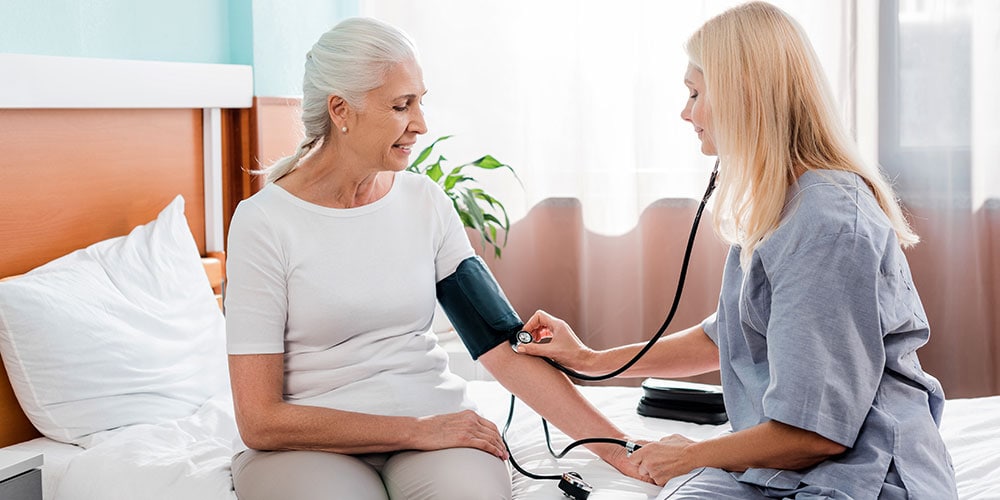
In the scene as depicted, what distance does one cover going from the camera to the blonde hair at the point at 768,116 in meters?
1.40

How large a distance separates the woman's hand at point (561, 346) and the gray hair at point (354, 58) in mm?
533

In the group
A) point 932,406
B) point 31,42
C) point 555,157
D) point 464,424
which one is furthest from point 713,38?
point 555,157

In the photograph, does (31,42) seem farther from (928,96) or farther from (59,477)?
(928,96)

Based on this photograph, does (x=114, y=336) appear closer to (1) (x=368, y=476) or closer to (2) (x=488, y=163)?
(1) (x=368, y=476)

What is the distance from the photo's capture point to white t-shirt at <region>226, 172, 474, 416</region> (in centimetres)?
161

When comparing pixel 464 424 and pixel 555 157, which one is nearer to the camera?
pixel 464 424

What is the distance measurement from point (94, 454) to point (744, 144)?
1211 mm

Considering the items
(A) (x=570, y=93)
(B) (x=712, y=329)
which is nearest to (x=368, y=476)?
(B) (x=712, y=329)

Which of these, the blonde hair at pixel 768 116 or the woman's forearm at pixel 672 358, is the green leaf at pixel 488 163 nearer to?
the woman's forearm at pixel 672 358

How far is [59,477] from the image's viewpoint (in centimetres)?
172

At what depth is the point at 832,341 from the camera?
50.4 inches

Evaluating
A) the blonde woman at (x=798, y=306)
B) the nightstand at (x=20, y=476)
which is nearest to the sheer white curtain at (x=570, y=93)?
the blonde woman at (x=798, y=306)

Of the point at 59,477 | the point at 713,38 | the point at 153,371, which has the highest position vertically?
the point at 713,38

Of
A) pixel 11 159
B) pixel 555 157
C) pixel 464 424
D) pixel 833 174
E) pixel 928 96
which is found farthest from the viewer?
pixel 555 157
